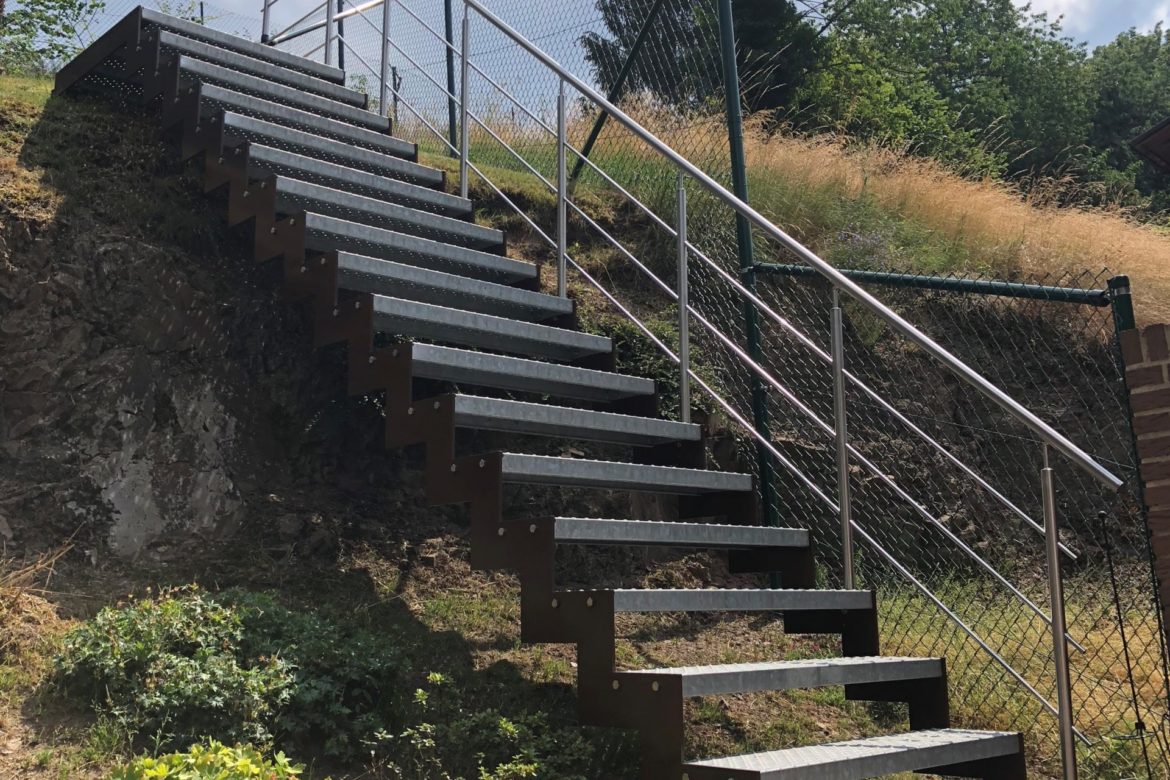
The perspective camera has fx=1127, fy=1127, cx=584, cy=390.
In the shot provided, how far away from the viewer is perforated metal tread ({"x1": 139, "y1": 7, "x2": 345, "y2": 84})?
248 inches

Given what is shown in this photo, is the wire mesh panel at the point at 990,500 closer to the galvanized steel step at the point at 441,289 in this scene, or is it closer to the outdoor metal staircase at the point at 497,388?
the outdoor metal staircase at the point at 497,388

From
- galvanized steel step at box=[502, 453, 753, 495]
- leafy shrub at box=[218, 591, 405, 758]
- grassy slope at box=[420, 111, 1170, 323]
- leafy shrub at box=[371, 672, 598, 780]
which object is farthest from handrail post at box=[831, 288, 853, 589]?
grassy slope at box=[420, 111, 1170, 323]

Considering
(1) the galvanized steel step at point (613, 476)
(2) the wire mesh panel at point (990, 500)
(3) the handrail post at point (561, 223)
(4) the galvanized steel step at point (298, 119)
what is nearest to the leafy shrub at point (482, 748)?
(1) the galvanized steel step at point (613, 476)

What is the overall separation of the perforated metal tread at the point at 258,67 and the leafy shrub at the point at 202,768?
185 inches

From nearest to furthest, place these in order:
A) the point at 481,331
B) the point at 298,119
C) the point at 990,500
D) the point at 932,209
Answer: the point at 481,331
the point at 298,119
the point at 990,500
the point at 932,209

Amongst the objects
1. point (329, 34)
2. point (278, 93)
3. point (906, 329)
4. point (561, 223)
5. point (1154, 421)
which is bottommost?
point (1154, 421)

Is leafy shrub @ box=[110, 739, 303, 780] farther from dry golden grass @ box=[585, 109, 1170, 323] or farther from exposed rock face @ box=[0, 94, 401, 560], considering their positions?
dry golden grass @ box=[585, 109, 1170, 323]

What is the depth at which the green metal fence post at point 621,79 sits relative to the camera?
7023mm

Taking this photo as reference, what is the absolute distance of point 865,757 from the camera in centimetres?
312

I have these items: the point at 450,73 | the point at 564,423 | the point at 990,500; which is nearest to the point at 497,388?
the point at 564,423

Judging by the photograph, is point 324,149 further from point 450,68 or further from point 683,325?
point 450,68

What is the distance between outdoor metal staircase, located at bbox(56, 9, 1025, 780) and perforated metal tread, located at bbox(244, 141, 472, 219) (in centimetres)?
1

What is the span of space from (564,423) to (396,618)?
1.02 meters

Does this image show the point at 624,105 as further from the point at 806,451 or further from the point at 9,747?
the point at 9,747
